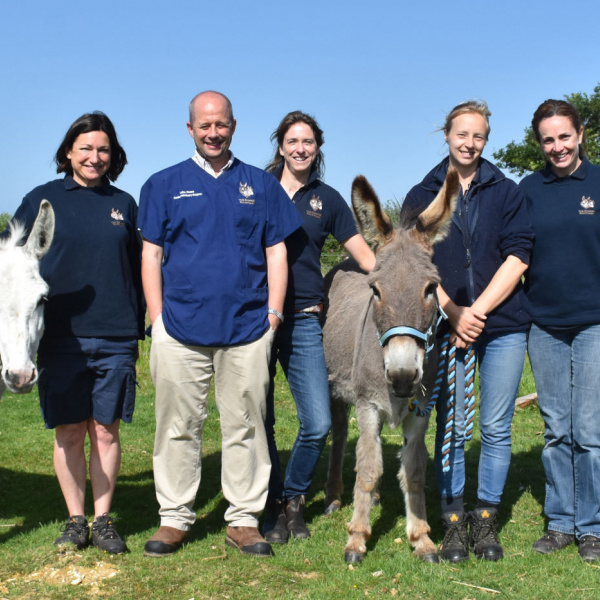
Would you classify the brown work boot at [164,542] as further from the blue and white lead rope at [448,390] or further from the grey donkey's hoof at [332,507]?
the blue and white lead rope at [448,390]

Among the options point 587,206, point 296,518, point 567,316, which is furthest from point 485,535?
point 587,206

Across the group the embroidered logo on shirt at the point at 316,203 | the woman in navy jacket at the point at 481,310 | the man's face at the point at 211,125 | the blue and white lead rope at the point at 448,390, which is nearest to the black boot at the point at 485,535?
the woman in navy jacket at the point at 481,310

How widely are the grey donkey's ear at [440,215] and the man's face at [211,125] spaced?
1.36 m

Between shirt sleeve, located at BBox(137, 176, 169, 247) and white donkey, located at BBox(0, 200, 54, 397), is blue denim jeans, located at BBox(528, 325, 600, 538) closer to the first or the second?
shirt sleeve, located at BBox(137, 176, 169, 247)

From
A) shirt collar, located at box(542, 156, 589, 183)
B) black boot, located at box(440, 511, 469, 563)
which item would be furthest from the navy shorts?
shirt collar, located at box(542, 156, 589, 183)

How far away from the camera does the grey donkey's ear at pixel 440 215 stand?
151 inches

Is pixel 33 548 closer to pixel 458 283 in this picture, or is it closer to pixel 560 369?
pixel 458 283

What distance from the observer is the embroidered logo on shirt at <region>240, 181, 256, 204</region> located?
4.11 metres

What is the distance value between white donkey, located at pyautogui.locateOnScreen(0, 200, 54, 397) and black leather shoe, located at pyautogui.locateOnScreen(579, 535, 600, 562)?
12.1 feet

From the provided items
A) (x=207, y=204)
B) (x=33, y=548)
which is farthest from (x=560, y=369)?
(x=33, y=548)

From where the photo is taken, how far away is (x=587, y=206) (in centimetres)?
409

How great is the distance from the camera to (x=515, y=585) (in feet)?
12.5

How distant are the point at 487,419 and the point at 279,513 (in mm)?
1687

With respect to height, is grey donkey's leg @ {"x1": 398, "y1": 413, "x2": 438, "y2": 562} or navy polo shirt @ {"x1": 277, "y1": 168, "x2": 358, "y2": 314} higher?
navy polo shirt @ {"x1": 277, "y1": 168, "x2": 358, "y2": 314}
